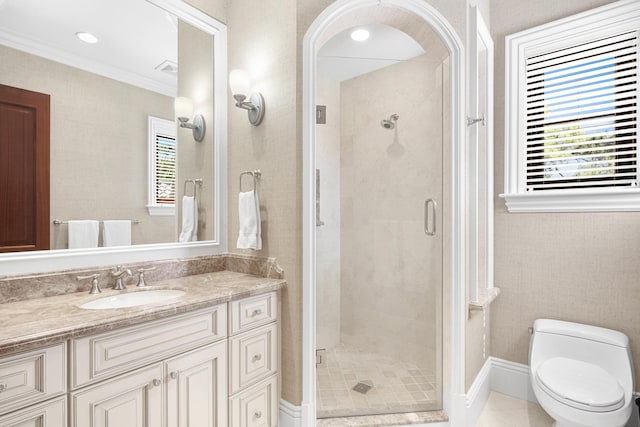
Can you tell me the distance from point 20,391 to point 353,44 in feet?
8.06

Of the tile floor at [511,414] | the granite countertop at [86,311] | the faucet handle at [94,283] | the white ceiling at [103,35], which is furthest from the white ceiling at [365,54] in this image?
the tile floor at [511,414]

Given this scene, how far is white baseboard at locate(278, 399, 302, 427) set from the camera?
1.76 m

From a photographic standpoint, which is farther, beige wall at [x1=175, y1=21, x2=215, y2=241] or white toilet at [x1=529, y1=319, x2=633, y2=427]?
beige wall at [x1=175, y1=21, x2=215, y2=241]

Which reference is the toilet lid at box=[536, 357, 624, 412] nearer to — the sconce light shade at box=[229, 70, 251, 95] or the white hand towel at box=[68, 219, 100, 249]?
the sconce light shade at box=[229, 70, 251, 95]

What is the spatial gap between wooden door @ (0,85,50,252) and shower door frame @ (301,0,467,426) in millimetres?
1153

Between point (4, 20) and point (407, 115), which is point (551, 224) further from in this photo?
point (4, 20)

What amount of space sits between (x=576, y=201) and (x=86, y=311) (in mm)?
2660

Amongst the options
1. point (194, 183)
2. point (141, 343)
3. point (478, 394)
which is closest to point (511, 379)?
point (478, 394)

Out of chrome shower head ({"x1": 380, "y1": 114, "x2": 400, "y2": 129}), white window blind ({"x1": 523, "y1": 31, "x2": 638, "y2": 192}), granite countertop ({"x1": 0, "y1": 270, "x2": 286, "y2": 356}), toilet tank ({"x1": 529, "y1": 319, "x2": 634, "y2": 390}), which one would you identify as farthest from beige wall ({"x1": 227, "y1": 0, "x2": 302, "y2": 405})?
white window blind ({"x1": 523, "y1": 31, "x2": 638, "y2": 192})

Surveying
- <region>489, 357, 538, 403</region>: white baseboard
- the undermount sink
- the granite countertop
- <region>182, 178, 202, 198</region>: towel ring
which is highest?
<region>182, 178, 202, 198</region>: towel ring

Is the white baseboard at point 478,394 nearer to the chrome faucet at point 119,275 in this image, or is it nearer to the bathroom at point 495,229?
the bathroom at point 495,229

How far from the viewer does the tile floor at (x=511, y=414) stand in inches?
80.7

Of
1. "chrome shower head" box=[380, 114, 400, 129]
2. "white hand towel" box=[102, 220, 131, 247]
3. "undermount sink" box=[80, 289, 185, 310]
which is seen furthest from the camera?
"chrome shower head" box=[380, 114, 400, 129]

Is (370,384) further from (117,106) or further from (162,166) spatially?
(117,106)
